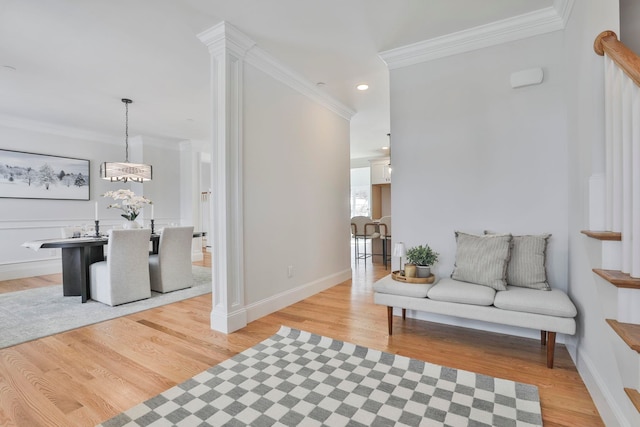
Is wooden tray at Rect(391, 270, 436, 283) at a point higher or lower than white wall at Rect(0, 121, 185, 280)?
lower

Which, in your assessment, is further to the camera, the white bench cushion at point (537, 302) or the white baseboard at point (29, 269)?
the white baseboard at point (29, 269)

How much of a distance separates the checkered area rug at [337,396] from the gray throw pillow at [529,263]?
876 mm

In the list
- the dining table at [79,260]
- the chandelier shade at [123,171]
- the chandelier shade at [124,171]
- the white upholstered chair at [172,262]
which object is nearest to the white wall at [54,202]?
the dining table at [79,260]

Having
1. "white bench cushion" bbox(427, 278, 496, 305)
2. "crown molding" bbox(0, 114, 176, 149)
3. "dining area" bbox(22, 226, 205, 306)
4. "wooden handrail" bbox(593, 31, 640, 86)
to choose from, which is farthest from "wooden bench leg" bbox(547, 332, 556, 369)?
"crown molding" bbox(0, 114, 176, 149)

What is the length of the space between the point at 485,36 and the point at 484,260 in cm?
199

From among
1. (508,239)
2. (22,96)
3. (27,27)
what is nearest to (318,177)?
(508,239)

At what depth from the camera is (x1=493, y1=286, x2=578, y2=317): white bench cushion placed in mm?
2012

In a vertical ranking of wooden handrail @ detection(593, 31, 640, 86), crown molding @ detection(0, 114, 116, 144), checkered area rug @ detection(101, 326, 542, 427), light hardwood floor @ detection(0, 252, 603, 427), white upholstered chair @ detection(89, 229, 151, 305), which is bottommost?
light hardwood floor @ detection(0, 252, 603, 427)

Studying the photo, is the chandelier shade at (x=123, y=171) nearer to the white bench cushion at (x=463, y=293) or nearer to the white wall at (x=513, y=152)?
Result: the white wall at (x=513, y=152)

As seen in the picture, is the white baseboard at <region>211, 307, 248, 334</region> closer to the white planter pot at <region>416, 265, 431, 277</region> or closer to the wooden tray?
the wooden tray

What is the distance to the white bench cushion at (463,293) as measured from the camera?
2277 mm

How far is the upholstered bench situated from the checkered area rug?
1.49 ft

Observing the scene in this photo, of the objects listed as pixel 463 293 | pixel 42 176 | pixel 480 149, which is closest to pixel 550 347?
Result: pixel 463 293

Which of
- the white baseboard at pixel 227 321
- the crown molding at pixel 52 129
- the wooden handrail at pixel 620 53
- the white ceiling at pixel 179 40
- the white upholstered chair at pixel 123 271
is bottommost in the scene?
the white baseboard at pixel 227 321
